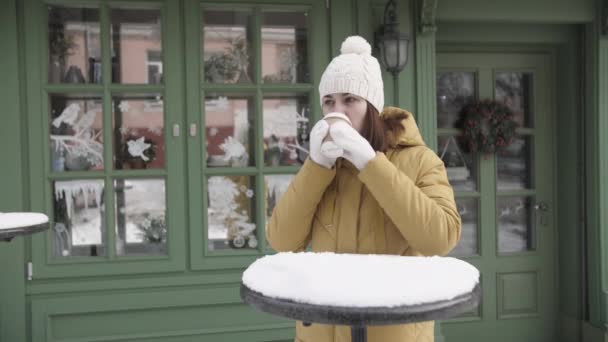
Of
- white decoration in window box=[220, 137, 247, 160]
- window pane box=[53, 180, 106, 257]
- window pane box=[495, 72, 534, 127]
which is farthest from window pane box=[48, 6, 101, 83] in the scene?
window pane box=[495, 72, 534, 127]

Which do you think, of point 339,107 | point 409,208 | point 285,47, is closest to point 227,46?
point 285,47

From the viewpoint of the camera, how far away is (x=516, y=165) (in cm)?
420

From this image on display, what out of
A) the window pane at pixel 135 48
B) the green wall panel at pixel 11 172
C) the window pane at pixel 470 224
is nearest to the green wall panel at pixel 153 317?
the green wall panel at pixel 11 172

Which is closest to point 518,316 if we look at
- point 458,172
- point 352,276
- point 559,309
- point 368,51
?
point 559,309

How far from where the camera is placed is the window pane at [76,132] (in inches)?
136

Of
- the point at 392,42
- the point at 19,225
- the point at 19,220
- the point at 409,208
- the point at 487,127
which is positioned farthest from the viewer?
the point at 487,127

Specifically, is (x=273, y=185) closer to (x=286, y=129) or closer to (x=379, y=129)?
(x=286, y=129)

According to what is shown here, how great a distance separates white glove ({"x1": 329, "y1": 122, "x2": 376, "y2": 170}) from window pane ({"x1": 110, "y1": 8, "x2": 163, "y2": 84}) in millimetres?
2236

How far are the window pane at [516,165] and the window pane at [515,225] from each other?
0.11m

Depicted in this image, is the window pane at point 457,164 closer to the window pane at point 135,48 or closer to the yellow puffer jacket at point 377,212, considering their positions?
the window pane at point 135,48

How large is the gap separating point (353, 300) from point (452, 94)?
3.16m

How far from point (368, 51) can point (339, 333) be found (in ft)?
2.88

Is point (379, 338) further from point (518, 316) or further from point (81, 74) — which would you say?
point (518, 316)

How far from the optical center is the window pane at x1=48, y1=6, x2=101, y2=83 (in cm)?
345
